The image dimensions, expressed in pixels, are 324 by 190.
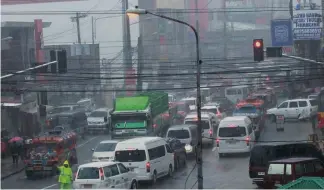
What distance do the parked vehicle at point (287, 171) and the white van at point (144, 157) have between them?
15.4 ft

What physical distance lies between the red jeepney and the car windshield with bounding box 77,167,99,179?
8.21 m

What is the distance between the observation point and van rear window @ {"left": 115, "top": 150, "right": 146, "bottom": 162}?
25125mm

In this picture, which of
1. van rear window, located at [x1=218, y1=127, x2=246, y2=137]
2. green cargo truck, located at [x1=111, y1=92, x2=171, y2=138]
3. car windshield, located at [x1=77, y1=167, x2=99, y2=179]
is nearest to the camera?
car windshield, located at [x1=77, y1=167, x2=99, y2=179]

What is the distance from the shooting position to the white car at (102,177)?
20.8 meters

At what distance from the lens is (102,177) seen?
20906 mm

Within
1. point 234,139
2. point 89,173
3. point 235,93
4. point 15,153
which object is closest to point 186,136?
point 234,139

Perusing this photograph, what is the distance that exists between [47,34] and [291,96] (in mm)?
32158

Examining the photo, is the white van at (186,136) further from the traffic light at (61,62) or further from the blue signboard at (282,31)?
the traffic light at (61,62)

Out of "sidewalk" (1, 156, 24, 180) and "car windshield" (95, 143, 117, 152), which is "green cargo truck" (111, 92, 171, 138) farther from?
"sidewalk" (1, 156, 24, 180)

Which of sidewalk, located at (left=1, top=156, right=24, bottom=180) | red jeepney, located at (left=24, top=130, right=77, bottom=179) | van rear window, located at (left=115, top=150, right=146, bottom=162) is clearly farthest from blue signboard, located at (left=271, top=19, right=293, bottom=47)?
sidewalk, located at (left=1, top=156, right=24, bottom=180)

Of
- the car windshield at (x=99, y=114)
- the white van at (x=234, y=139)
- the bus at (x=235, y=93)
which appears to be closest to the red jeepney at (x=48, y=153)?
the white van at (x=234, y=139)

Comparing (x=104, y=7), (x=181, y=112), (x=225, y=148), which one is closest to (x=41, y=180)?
(x=225, y=148)

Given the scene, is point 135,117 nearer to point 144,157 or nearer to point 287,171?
point 144,157

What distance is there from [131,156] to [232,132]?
8502 mm
